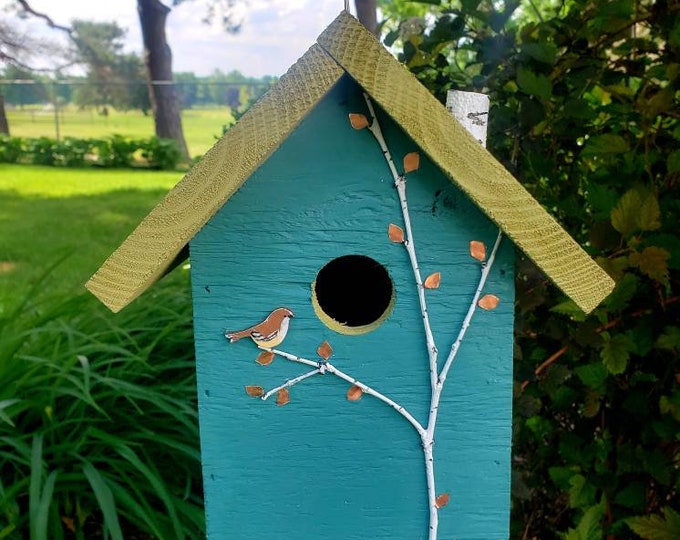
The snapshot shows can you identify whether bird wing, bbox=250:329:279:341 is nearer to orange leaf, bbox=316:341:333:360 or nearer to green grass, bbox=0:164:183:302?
orange leaf, bbox=316:341:333:360

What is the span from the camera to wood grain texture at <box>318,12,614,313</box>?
0.90m

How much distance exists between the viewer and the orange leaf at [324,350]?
40.6 inches

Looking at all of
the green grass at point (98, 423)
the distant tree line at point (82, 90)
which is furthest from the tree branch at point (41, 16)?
the green grass at point (98, 423)

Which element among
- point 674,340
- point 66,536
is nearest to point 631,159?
point 674,340

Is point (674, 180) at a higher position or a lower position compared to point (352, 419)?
higher

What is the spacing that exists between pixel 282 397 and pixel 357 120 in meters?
0.43

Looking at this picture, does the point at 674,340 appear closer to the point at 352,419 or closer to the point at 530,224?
the point at 530,224

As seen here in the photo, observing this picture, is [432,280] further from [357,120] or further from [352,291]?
[352,291]

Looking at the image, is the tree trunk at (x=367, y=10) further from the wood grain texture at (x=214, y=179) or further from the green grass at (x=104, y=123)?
the green grass at (x=104, y=123)

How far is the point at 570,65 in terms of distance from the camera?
1.41 metres

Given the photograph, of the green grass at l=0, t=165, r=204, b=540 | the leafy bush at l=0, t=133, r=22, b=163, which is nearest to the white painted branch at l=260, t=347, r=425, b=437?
the green grass at l=0, t=165, r=204, b=540

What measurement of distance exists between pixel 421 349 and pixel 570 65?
2.41ft

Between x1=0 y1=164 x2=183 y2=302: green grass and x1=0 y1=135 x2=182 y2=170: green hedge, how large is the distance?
1.42 ft

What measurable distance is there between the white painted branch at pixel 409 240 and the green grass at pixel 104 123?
11476mm
